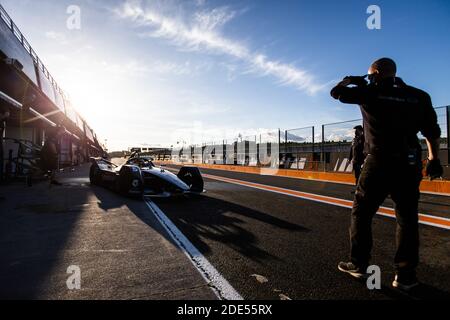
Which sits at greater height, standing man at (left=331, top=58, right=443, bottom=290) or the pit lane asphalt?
standing man at (left=331, top=58, right=443, bottom=290)

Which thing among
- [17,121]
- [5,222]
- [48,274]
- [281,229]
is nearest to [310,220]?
[281,229]

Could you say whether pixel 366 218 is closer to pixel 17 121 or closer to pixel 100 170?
pixel 100 170

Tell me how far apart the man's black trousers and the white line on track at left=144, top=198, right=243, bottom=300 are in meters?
1.16

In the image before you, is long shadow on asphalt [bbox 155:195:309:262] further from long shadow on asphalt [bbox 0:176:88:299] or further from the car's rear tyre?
the car's rear tyre

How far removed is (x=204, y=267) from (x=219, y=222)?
1779mm

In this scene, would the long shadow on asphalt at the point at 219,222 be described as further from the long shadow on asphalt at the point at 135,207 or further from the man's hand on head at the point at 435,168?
the man's hand on head at the point at 435,168

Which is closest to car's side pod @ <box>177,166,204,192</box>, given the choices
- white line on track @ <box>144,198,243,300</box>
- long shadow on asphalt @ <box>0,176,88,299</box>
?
long shadow on asphalt @ <box>0,176,88,299</box>

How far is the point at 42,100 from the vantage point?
1366 cm

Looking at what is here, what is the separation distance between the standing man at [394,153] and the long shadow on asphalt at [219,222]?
1.05 m

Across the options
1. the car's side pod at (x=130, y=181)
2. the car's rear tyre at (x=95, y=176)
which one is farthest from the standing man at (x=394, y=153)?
the car's rear tyre at (x=95, y=176)

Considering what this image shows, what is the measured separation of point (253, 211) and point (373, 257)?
8.34 ft

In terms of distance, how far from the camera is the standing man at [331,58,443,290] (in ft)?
7.48

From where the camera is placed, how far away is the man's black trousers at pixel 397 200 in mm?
2273

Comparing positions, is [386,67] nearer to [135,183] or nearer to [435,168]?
[435,168]
